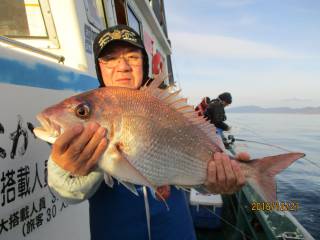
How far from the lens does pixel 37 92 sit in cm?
252

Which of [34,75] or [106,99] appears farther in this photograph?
[34,75]

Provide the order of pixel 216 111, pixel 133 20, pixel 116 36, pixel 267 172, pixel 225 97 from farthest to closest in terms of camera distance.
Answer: pixel 225 97 → pixel 216 111 → pixel 133 20 → pixel 116 36 → pixel 267 172

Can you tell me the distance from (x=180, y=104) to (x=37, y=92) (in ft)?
3.50

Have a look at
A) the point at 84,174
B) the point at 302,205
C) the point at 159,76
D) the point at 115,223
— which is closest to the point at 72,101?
the point at 84,174

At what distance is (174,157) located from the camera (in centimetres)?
214

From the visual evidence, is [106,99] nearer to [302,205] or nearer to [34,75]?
[34,75]

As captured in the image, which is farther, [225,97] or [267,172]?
[225,97]

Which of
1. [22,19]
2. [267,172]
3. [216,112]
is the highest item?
[22,19]

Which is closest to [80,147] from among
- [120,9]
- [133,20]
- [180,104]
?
[180,104]

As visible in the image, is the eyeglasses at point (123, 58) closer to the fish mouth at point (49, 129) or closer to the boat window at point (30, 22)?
the fish mouth at point (49, 129)

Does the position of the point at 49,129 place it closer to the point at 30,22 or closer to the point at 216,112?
the point at 30,22

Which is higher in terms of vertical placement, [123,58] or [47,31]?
[47,31]

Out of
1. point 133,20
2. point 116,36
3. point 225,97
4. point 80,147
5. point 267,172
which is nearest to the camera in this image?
point 80,147

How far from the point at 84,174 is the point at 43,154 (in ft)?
2.60
